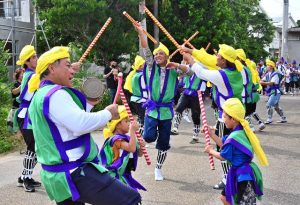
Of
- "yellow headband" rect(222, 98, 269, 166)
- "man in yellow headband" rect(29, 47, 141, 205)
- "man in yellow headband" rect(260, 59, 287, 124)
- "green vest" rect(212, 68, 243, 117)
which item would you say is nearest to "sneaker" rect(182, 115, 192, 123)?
"man in yellow headband" rect(260, 59, 287, 124)

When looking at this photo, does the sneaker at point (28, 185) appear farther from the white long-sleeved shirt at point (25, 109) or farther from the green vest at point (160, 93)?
the green vest at point (160, 93)

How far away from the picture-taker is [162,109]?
6.47m

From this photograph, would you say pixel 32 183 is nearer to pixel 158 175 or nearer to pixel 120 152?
pixel 158 175

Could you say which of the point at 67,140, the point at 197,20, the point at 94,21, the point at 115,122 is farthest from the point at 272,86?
the point at 67,140

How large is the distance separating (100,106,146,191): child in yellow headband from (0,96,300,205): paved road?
3.60 ft

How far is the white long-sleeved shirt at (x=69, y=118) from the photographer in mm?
3074

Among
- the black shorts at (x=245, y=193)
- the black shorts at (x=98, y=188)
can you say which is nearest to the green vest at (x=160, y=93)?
the black shorts at (x=245, y=193)

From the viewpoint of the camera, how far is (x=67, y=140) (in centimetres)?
319

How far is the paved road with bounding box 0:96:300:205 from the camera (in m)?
→ 5.74

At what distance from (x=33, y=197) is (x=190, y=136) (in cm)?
524

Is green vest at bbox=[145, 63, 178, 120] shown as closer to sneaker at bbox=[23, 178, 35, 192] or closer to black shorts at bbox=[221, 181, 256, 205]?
sneaker at bbox=[23, 178, 35, 192]

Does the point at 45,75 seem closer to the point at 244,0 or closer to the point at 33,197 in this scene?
the point at 33,197

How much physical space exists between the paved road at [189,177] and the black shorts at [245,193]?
4.09ft

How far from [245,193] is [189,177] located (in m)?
2.45
